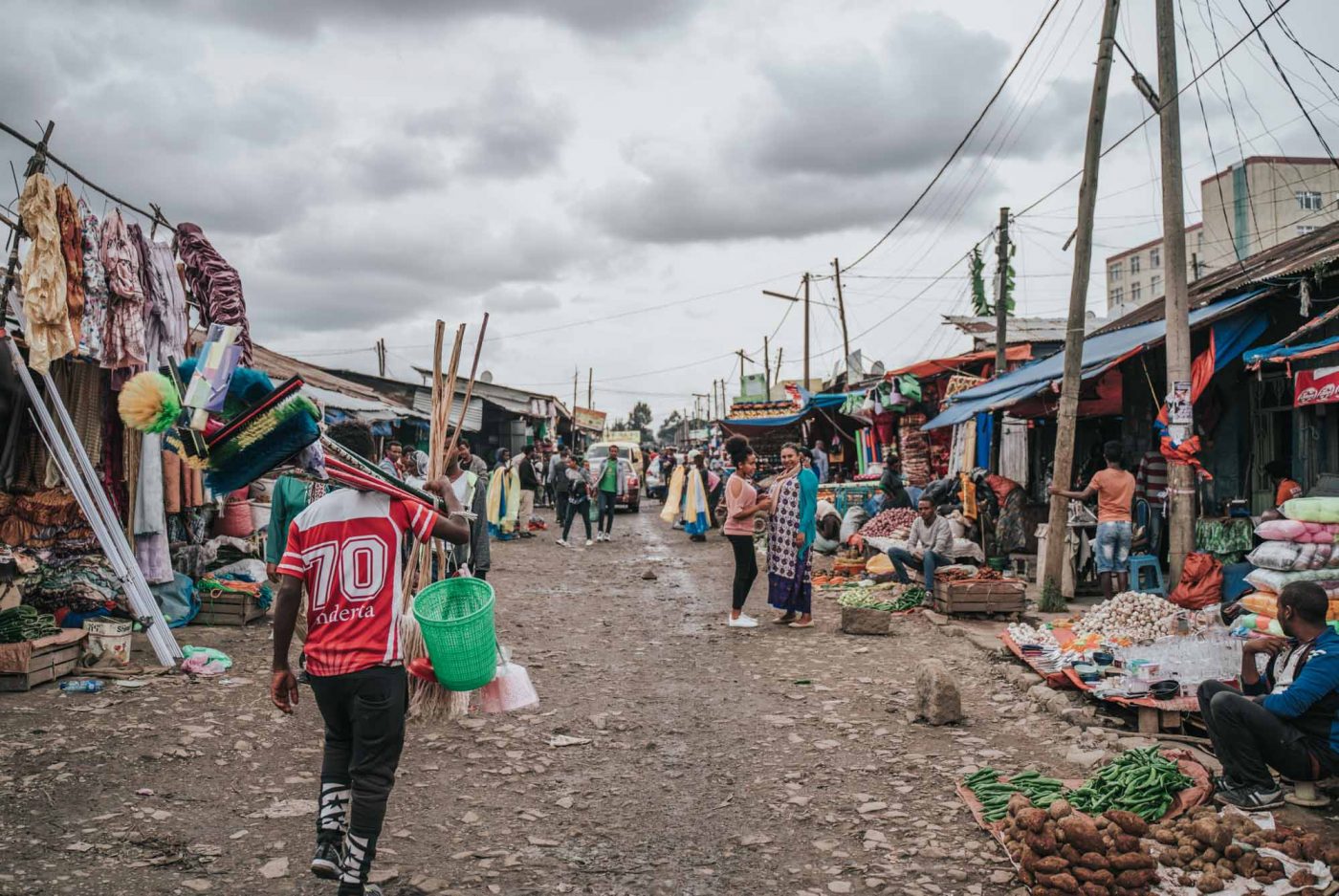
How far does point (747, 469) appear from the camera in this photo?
9.83m

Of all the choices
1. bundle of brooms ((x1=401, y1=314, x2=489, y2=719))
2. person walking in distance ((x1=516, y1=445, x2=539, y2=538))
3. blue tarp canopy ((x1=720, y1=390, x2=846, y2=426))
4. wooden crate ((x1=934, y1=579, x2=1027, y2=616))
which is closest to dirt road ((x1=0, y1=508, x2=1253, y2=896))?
bundle of brooms ((x1=401, y1=314, x2=489, y2=719))

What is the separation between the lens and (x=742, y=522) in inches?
393

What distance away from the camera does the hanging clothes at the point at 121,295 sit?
24.2 ft

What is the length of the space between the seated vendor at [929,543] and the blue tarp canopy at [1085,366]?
1.93m

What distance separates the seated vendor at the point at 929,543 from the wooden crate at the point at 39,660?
836 cm

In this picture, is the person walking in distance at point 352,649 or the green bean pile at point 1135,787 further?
the green bean pile at point 1135,787

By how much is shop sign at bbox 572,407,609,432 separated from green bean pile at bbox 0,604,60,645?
48694 mm

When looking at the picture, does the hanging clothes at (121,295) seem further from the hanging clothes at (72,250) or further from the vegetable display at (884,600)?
the vegetable display at (884,600)

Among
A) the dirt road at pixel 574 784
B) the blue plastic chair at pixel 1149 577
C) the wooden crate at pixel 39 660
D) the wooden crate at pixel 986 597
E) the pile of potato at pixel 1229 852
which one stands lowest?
the dirt road at pixel 574 784

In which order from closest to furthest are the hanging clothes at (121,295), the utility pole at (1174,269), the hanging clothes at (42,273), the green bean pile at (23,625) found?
1. the hanging clothes at (42,273)
2. the green bean pile at (23,625)
3. the hanging clothes at (121,295)
4. the utility pole at (1174,269)

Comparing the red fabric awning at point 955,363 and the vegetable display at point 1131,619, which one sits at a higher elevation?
the red fabric awning at point 955,363

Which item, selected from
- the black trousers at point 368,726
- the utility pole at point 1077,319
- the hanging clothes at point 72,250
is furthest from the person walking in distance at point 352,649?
the utility pole at point 1077,319

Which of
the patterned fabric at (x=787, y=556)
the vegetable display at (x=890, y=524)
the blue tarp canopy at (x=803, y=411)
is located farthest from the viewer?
the blue tarp canopy at (x=803, y=411)

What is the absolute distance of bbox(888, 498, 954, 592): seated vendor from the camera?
10961mm
